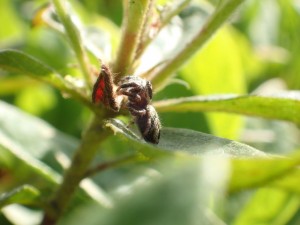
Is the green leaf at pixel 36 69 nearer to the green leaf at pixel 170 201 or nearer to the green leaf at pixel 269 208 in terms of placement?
the green leaf at pixel 269 208

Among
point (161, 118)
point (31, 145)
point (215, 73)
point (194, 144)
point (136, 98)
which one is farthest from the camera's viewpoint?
point (215, 73)

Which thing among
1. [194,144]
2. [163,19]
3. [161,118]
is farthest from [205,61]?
[194,144]

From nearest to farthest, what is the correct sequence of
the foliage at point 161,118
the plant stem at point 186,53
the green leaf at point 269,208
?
the foliage at point 161,118, the plant stem at point 186,53, the green leaf at point 269,208

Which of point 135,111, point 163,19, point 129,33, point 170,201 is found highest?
point 163,19

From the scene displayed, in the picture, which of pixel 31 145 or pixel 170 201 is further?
pixel 31 145

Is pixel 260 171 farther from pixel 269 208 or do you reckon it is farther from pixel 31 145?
pixel 31 145

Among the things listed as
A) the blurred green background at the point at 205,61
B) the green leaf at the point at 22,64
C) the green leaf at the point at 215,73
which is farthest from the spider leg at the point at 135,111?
the green leaf at the point at 215,73

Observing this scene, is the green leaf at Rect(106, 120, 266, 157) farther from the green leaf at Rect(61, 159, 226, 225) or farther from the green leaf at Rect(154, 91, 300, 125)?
the green leaf at Rect(61, 159, 226, 225)
